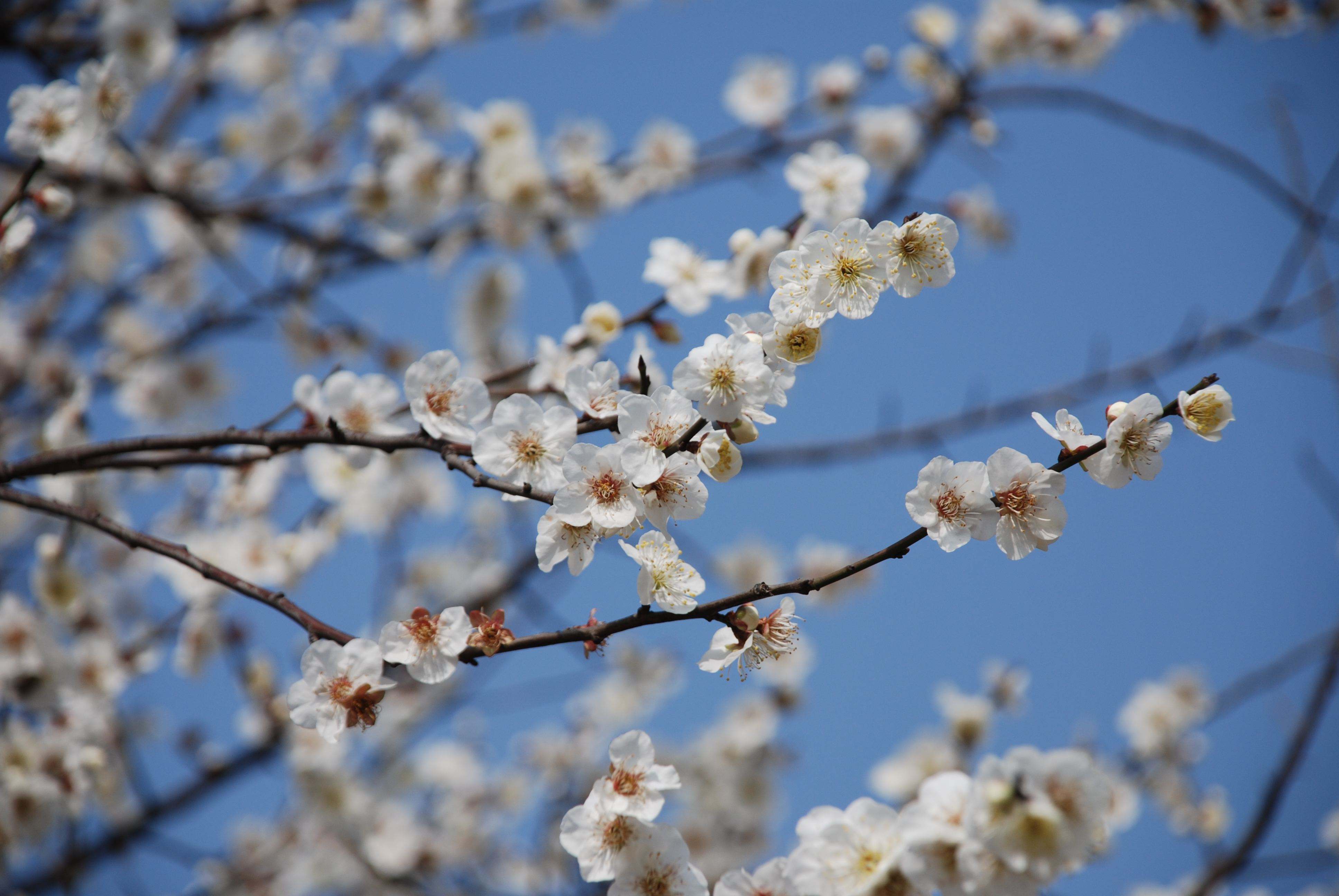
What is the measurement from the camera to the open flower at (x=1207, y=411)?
1395 millimetres

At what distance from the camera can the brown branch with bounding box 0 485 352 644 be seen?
1385 millimetres

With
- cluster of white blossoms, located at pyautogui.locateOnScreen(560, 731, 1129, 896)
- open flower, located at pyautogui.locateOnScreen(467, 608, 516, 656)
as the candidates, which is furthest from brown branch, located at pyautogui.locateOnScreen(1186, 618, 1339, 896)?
open flower, located at pyautogui.locateOnScreen(467, 608, 516, 656)

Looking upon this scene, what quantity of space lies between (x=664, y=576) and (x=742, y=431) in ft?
0.95

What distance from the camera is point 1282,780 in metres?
2.64

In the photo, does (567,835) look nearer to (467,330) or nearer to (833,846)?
(833,846)

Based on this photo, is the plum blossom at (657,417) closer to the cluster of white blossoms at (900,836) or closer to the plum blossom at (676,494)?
the plum blossom at (676,494)

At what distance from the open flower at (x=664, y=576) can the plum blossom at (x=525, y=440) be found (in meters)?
0.23

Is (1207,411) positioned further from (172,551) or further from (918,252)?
(172,551)

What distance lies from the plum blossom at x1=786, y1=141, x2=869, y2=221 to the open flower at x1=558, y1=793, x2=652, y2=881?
1522mm

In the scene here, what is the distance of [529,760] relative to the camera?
5.79 metres

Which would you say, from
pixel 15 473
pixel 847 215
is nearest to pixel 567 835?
pixel 15 473

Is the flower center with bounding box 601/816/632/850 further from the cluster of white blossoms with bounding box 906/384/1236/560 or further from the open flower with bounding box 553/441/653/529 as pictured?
the cluster of white blossoms with bounding box 906/384/1236/560

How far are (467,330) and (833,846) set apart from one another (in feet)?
15.0

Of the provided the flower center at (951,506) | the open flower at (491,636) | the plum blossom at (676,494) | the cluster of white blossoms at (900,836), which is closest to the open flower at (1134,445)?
the flower center at (951,506)
